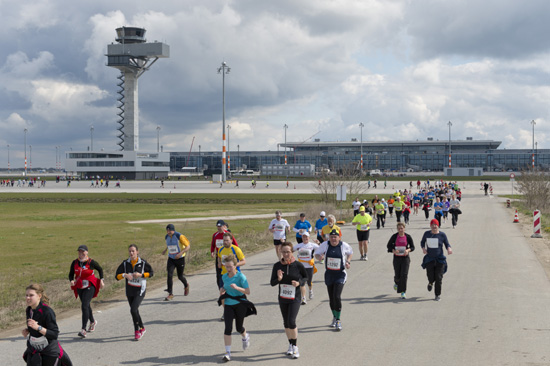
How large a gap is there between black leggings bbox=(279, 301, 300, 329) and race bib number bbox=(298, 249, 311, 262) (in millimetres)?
3060

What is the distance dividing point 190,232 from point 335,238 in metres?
20.2

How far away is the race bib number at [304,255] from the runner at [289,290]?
285cm

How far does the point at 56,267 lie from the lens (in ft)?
61.5

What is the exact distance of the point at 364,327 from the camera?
10000 mm

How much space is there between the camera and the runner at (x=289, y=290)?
8.25m

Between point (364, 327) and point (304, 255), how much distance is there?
85.9 inches

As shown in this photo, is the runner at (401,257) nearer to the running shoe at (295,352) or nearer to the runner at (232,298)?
the running shoe at (295,352)

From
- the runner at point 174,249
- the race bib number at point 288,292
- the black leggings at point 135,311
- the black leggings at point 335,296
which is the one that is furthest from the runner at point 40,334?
the runner at point 174,249

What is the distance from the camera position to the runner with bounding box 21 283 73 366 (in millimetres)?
6535

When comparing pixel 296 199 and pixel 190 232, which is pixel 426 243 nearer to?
pixel 190 232

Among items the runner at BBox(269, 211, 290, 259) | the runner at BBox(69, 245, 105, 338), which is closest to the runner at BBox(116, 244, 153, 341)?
the runner at BBox(69, 245, 105, 338)

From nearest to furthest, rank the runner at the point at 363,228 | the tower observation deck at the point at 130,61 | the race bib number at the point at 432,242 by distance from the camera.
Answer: the race bib number at the point at 432,242
the runner at the point at 363,228
the tower observation deck at the point at 130,61

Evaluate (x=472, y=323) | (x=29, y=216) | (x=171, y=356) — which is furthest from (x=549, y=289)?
(x=29, y=216)

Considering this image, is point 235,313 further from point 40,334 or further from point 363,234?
point 363,234
